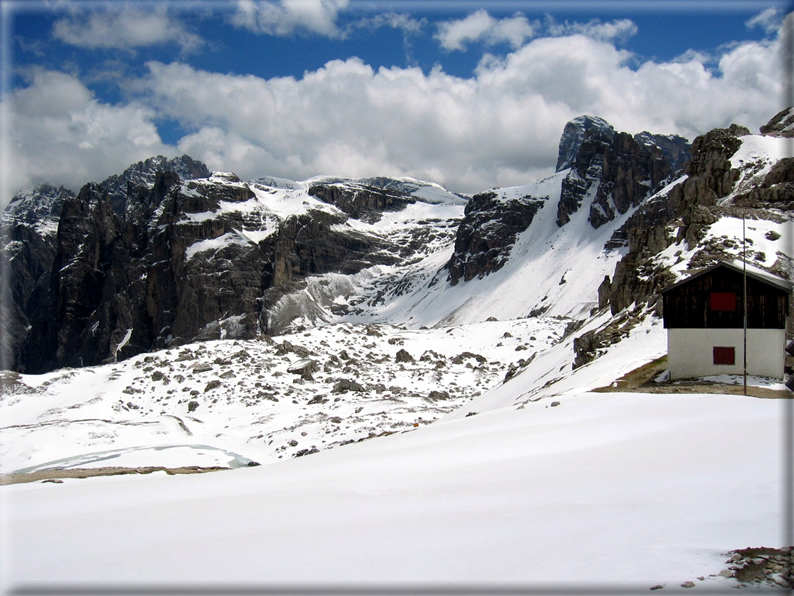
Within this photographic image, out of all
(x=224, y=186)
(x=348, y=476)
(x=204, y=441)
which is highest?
(x=224, y=186)

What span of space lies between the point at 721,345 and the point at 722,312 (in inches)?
52.9

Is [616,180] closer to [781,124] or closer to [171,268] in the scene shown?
[781,124]

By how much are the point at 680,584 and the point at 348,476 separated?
336 inches

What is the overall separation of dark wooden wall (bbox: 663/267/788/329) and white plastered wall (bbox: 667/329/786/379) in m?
0.27

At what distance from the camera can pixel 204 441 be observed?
33875 mm

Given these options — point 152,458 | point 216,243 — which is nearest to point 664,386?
point 152,458

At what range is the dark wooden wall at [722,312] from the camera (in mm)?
21281

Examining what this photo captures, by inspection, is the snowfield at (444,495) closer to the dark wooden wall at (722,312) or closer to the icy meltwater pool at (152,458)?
the icy meltwater pool at (152,458)

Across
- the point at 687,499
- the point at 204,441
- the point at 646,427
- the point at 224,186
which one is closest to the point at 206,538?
the point at 687,499

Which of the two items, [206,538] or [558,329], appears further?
[558,329]

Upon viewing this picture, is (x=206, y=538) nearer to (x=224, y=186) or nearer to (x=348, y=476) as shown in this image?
(x=348, y=476)

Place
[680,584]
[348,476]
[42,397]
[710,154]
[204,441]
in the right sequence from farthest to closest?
[710,154], [42,397], [204,441], [348,476], [680,584]

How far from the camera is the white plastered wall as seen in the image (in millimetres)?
21328

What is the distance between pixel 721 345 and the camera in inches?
879
